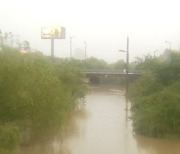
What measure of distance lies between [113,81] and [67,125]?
48.4 metres

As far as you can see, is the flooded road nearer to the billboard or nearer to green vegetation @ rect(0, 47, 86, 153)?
green vegetation @ rect(0, 47, 86, 153)

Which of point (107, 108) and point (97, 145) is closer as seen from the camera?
point (97, 145)

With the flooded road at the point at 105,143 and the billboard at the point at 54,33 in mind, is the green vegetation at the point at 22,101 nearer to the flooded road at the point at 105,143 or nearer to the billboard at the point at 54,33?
the flooded road at the point at 105,143

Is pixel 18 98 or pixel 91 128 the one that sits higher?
pixel 18 98

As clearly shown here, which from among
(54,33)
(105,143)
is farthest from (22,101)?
(54,33)

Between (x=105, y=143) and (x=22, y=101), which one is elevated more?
(x=22, y=101)

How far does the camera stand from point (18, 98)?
16.9 metres

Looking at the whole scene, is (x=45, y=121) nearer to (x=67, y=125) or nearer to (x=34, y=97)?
(x=34, y=97)

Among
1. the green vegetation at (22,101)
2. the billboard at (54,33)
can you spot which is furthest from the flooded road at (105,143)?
the billboard at (54,33)

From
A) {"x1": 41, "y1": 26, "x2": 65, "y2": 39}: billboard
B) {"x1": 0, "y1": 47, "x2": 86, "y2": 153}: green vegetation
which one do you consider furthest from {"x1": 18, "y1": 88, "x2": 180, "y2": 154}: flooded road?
{"x1": 41, "y1": 26, "x2": 65, "y2": 39}: billboard

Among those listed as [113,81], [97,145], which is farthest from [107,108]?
[113,81]

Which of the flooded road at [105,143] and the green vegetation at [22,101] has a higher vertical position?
the green vegetation at [22,101]

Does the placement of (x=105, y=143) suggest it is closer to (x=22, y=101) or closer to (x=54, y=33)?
(x=22, y=101)

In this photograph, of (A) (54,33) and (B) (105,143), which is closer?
→ (B) (105,143)
